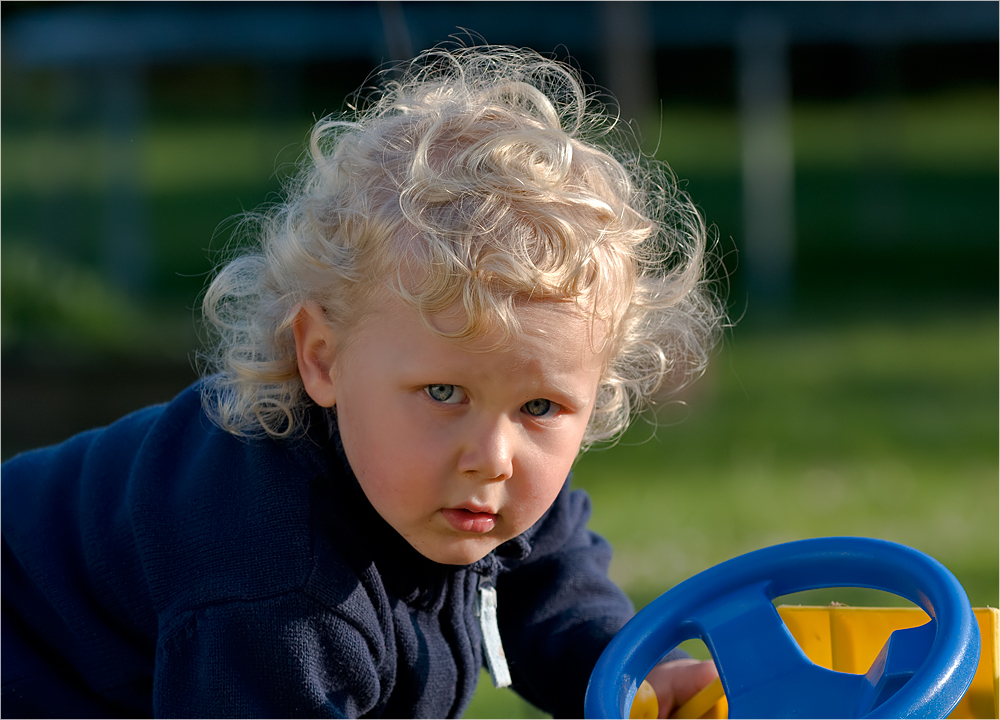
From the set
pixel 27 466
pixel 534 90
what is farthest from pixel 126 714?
pixel 534 90

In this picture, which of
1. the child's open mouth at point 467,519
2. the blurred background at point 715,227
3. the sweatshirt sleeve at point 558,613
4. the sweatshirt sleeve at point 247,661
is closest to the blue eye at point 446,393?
the child's open mouth at point 467,519

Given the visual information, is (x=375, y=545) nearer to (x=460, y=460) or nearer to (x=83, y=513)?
(x=460, y=460)

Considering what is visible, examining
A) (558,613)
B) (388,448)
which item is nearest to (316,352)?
(388,448)

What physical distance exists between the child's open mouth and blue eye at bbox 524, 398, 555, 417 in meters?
0.13

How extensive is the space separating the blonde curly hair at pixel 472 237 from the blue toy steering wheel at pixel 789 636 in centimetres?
32

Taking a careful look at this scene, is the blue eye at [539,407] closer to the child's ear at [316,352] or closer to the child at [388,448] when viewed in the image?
the child at [388,448]

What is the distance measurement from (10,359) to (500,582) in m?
3.31

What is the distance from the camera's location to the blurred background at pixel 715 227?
12.0 feet

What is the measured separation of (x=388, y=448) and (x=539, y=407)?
177mm

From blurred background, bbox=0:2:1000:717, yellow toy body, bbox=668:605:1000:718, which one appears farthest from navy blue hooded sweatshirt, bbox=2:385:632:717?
blurred background, bbox=0:2:1000:717

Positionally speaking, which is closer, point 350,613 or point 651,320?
point 350,613

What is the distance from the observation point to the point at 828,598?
2746mm

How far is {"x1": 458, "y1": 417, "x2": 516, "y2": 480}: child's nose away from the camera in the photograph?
1.23 meters

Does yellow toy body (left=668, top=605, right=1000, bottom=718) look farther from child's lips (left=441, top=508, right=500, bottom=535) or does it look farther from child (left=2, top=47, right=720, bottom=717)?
child's lips (left=441, top=508, right=500, bottom=535)
